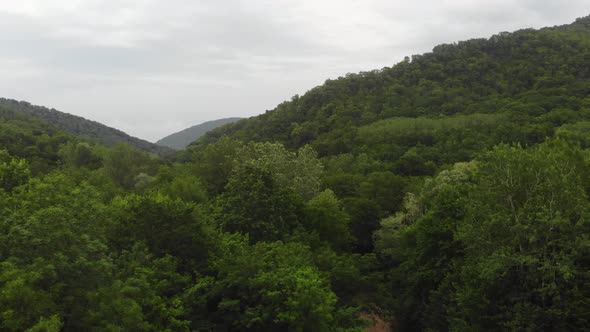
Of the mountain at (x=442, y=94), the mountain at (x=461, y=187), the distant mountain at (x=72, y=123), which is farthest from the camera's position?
the distant mountain at (x=72, y=123)

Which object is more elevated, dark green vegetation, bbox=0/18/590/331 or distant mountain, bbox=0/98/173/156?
distant mountain, bbox=0/98/173/156

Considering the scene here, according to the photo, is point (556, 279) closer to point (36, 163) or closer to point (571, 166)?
point (571, 166)

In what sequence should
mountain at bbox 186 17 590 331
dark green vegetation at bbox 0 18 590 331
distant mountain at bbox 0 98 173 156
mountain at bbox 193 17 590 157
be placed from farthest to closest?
1. distant mountain at bbox 0 98 173 156
2. mountain at bbox 193 17 590 157
3. mountain at bbox 186 17 590 331
4. dark green vegetation at bbox 0 18 590 331

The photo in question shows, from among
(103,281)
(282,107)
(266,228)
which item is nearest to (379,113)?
(282,107)

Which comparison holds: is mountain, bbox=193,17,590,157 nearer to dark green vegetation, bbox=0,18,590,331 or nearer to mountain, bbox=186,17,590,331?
mountain, bbox=186,17,590,331

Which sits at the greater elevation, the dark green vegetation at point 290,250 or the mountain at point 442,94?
the mountain at point 442,94

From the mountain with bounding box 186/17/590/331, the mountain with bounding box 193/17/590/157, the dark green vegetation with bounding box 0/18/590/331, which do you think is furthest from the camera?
the mountain with bounding box 193/17/590/157

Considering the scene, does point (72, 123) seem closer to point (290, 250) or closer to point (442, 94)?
point (442, 94)

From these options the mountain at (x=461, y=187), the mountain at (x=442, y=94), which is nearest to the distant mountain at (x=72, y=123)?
the mountain at (x=442, y=94)

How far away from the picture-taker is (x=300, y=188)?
42938 mm

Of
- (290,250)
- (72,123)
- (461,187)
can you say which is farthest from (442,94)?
(72,123)

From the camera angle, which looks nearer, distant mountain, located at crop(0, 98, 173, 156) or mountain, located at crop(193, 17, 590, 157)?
mountain, located at crop(193, 17, 590, 157)

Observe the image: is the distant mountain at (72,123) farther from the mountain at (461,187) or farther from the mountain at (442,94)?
the mountain at (461,187)

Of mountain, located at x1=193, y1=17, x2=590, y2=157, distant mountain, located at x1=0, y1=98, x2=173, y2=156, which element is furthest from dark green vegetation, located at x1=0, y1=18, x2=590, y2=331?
distant mountain, located at x1=0, y1=98, x2=173, y2=156
